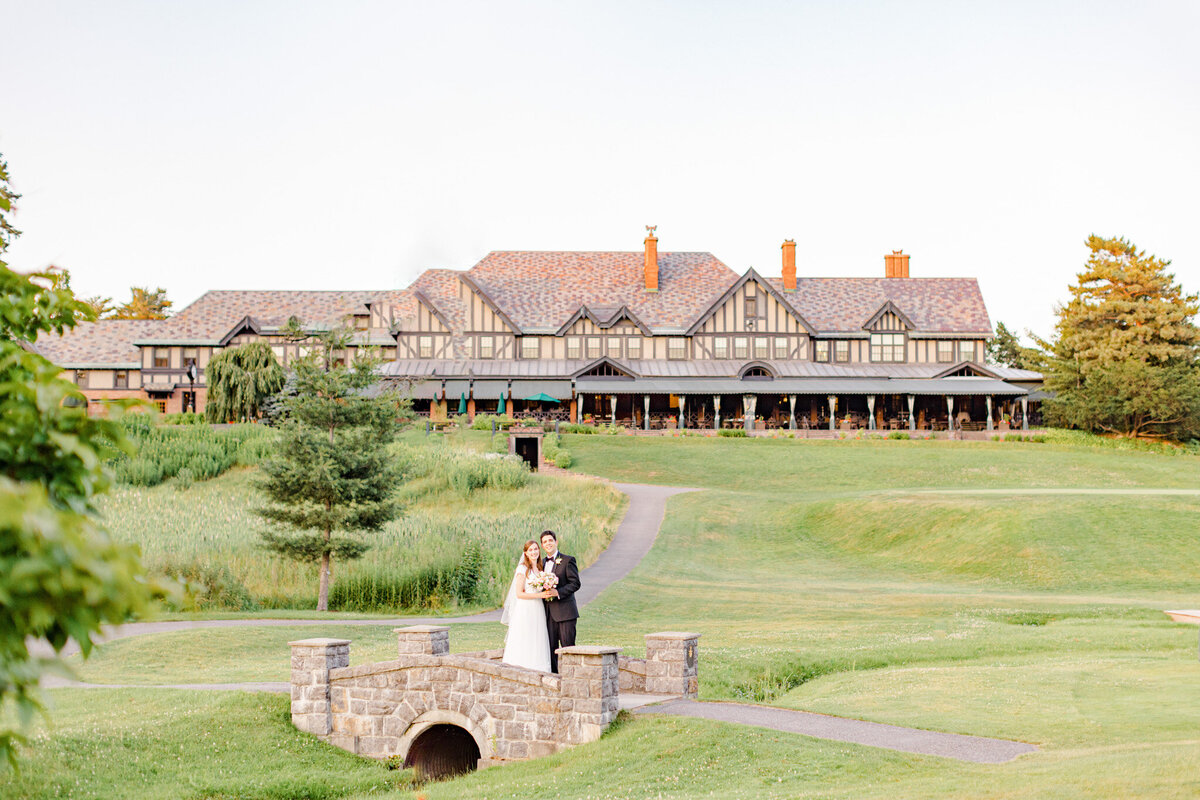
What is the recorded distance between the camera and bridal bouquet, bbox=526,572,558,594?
41.2 feet

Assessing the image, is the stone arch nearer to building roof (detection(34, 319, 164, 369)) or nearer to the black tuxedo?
the black tuxedo

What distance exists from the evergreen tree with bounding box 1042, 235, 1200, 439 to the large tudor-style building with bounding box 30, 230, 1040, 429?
9.12 ft

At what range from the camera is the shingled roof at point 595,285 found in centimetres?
6438

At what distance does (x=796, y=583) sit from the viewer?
90.3 ft

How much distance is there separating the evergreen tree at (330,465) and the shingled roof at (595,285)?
37983 mm

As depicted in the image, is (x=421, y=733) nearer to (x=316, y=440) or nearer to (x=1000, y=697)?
(x=1000, y=697)

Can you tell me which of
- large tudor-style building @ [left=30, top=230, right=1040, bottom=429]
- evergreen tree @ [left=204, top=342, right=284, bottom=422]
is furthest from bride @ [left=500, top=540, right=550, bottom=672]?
large tudor-style building @ [left=30, top=230, right=1040, bottom=429]

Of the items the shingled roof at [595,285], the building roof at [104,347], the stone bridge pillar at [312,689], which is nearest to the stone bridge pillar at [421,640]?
the stone bridge pillar at [312,689]

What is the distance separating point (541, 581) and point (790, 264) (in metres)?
57.1

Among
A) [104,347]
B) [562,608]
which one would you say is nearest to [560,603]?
[562,608]

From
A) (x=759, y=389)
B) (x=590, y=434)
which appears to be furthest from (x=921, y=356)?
(x=590, y=434)

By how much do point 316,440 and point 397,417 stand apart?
218 centimetres

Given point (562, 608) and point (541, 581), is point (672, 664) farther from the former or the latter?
point (541, 581)

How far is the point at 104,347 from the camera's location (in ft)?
234
